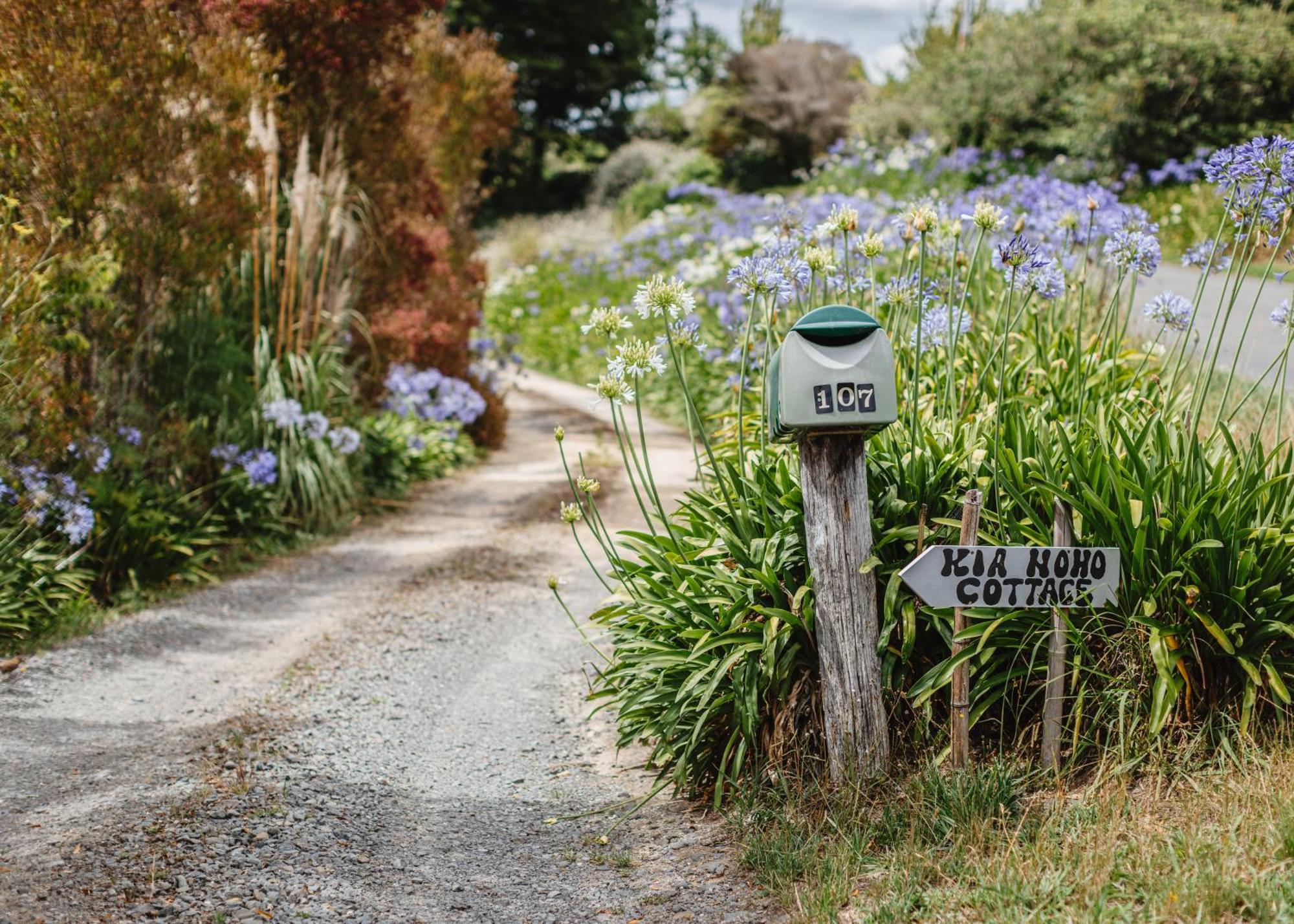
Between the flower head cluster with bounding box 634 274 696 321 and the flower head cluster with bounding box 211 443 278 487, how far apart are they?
12.3 ft

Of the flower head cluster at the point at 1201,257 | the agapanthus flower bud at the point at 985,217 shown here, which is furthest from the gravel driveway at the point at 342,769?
the flower head cluster at the point at 1201,257

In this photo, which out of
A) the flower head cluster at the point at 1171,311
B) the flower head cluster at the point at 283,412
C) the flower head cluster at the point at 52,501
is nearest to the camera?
the flower head cluster at the point at 1171,311

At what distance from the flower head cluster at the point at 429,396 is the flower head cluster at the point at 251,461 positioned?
78.6 inches

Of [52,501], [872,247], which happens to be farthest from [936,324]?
[52,501]

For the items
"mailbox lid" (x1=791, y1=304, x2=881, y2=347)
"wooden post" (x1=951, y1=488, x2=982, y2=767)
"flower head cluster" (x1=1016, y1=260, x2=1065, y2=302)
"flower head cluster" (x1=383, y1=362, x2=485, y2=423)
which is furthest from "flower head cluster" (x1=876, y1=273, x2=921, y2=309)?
"flower head cluster" (x1=383, y1=362, x2=485, y2=423)

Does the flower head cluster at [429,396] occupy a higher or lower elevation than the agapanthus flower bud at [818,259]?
lower

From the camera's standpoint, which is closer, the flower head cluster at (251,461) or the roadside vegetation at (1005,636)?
the roadside vegetation at (1005,636)

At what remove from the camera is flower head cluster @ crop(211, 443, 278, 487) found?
646cm

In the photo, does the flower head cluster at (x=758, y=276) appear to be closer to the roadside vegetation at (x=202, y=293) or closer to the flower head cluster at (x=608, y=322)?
the flower head cluster at (x=608, y=322)

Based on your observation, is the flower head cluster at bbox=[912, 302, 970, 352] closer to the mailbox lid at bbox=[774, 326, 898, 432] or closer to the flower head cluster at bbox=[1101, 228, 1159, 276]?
the flower head cluster at bbox=[1101, 228, 1159, 276]

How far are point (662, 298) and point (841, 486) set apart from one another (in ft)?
2.78

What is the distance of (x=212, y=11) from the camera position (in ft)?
22.4

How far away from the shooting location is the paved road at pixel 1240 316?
7.14 meters

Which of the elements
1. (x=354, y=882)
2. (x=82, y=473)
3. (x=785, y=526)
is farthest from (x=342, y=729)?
(x=82, y=473)
